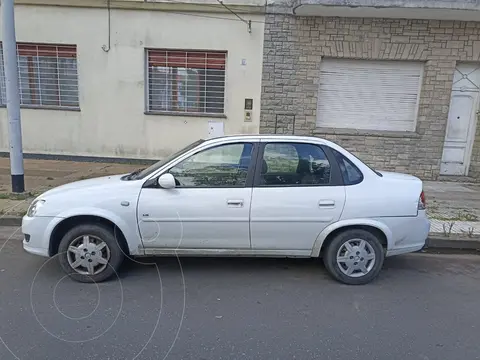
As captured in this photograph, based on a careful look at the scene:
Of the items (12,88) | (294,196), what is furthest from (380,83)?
(12,88)

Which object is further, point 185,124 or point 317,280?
point 185,124

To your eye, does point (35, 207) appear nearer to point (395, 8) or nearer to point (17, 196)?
point (17, 196)

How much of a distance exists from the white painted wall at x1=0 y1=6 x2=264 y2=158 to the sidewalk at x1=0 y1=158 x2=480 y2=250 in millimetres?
681

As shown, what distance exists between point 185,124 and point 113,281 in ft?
21.3

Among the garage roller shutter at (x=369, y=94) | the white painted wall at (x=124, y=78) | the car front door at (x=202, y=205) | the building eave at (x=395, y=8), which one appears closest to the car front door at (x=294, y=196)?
the car front door at (x=202, y=205)

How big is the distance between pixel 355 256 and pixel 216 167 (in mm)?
1714

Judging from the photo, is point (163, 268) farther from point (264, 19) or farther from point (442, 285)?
point (264, 19)

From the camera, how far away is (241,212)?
366 centimetres

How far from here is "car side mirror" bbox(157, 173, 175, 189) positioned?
3.59 metres

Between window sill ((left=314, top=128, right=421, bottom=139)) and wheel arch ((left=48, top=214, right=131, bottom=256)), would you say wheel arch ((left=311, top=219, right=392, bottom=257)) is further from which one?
window sill ((left=314, top=128, right=421, bottom=139))

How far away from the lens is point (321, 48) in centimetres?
897

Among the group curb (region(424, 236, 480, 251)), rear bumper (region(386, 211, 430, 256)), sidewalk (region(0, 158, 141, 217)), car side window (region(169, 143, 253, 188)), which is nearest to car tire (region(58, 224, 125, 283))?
car side window (region(169, 143, 253, 188))

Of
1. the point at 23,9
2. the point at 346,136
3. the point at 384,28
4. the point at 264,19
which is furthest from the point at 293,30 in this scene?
the point at 23,9

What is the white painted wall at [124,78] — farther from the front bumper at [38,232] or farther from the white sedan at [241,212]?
the front bumper at [38,232]
